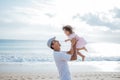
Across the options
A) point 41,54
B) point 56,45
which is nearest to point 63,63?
point 56,45

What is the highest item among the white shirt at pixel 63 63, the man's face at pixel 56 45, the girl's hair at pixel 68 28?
the girl's hair at pixel 68 28

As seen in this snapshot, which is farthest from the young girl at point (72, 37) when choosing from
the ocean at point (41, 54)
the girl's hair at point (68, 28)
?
the ocean at point (41, 54)

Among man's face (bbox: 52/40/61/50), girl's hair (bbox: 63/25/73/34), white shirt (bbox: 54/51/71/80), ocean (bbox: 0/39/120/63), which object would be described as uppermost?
girl's hair (bbox: 63/25/73/34)

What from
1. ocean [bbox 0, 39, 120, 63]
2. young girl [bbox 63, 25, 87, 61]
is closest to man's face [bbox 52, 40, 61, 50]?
young girl [bbox 63, 25, 87, 61]

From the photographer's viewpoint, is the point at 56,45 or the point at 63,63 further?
the point at 63,63

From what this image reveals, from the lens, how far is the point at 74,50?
556 centimetres

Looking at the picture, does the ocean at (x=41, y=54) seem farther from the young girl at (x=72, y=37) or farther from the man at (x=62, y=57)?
the man at (x=62, y=57)

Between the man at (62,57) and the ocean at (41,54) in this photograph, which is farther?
the ocean at (41,54)

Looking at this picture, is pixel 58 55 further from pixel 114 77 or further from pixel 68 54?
pixel 114 77

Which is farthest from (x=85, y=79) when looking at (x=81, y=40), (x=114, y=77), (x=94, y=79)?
(x=81, y=40)

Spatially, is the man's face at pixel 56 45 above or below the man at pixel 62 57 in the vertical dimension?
above

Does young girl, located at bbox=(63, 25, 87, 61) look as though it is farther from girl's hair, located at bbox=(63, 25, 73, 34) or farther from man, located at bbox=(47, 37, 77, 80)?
man, located at bbox=(47, 37, 77, 80)

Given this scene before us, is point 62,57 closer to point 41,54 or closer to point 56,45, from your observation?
point 56,45

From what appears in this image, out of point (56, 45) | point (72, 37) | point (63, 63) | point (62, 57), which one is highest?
point (72, 37)
